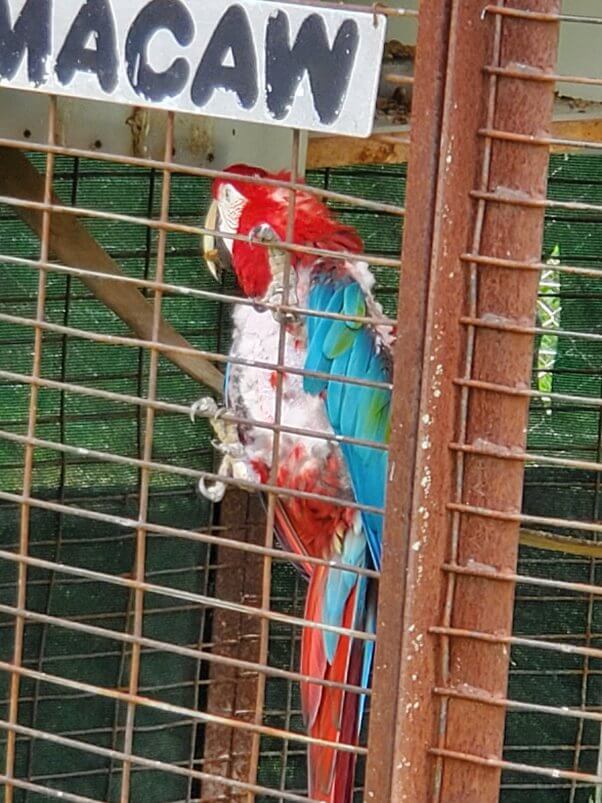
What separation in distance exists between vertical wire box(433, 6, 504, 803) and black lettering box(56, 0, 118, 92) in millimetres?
270

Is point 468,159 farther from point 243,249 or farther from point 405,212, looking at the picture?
point 243,249

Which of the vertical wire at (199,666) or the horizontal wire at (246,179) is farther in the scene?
the vertical wire at (199,666)

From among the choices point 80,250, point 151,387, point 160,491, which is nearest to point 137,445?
point 160,491

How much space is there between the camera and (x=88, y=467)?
181 cm

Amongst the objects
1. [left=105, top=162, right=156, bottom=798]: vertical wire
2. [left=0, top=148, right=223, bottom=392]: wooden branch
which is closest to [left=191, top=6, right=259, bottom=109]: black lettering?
[left=0, top=148, right=223, bottom=392]: wooden branch

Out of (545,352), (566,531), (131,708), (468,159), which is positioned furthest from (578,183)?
(131,708)

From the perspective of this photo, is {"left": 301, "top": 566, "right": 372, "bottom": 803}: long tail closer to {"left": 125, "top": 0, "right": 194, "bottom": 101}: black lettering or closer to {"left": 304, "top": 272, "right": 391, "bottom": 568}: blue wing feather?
{"left": 304, "top": 272, "right": 391, "bottom": 568}: blue wing feather

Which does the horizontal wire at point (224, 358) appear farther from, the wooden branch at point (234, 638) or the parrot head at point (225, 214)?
the wooden branch at point (234, 638)

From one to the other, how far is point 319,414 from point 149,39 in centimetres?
59

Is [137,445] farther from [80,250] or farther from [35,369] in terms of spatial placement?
[35,369]

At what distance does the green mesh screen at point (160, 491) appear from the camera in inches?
70.6

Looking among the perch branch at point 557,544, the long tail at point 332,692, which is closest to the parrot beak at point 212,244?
the long tail at point 332,692

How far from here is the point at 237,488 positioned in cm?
179

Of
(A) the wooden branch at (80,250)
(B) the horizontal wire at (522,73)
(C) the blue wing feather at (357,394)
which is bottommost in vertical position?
(C) the blue wing feather at (357,394)
